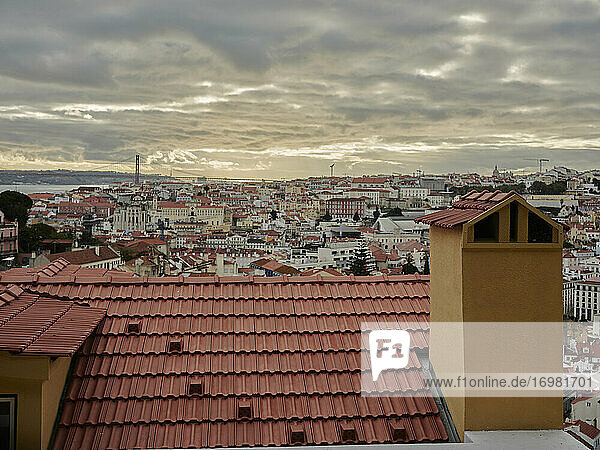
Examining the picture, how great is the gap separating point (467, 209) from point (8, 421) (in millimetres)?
2259

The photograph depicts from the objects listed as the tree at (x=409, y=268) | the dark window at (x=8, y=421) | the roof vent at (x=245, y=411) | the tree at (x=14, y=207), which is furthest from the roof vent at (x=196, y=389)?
the tree at (x=14, y=207)

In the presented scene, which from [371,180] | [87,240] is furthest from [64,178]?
[371,180]

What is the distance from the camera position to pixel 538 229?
257cm

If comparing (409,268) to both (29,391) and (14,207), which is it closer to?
(14,207)

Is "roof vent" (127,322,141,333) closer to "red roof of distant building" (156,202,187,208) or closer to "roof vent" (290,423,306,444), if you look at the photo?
"roof vent" (290,423,306,444)

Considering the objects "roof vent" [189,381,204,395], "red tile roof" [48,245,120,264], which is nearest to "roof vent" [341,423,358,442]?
"roof vent" [189,381,204,395]

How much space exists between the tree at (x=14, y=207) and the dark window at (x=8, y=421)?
41.1m

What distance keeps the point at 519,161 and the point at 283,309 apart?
45.5 m

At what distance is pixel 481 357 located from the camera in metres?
2.44

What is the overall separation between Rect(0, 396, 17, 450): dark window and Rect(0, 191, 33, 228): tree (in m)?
41.1

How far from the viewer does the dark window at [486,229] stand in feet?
A: 8.45

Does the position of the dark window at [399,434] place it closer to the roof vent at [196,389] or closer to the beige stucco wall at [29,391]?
the roof vent at [196,389]

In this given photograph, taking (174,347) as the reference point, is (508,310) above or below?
above

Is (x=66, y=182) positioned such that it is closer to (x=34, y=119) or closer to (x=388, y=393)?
(x=34, y=119)
